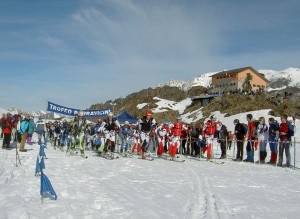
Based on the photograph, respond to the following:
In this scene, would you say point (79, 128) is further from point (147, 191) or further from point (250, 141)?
point (147, 191)

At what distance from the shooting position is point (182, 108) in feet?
212

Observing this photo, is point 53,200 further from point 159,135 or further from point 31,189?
point 159,135

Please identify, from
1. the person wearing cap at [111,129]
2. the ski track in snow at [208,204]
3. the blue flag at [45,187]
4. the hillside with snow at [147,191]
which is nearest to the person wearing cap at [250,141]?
the hillside with snow at [147,191]

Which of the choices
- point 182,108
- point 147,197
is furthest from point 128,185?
point 182,108

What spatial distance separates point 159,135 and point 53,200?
368 inches

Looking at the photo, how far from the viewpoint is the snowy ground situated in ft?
23.1

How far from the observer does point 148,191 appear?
9047mm

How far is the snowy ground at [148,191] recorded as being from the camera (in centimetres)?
704

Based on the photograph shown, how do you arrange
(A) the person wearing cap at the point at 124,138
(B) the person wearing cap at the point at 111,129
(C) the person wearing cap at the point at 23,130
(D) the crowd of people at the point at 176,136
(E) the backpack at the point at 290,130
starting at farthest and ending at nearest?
(A) the person wearing cap at the point at 124,138, (C) the person wearing cap at the point at 23,130, (B) the person wearing cap at the point at 111,129, (D) the crowd of people at the point at 176,136, (E) the backpack at the point at 290,130

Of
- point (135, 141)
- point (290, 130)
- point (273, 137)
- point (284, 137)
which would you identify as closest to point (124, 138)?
point (135, 141)

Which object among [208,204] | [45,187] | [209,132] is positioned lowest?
[208,204]

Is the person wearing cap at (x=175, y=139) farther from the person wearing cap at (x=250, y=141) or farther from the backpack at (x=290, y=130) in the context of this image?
the backpack at (x=290, y=130)

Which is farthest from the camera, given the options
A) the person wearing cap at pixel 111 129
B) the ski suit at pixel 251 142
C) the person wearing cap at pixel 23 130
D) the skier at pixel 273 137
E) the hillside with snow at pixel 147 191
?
the person wearing cap at pixel 23 130

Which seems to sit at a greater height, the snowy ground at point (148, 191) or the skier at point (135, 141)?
the skier at point (135, 141)
